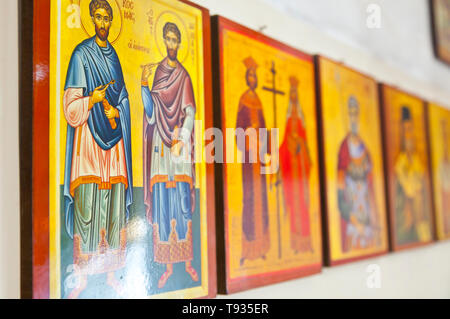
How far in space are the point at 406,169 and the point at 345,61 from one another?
92 cm

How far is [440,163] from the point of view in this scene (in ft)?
13.1

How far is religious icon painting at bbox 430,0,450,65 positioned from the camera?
4352 mm

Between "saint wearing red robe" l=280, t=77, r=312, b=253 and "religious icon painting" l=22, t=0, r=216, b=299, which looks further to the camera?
"saint wearing red robe" l=280, t=77, r=312, b=253

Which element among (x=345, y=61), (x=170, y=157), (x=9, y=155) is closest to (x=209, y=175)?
(x=170, y=157)

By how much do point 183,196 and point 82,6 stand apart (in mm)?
726

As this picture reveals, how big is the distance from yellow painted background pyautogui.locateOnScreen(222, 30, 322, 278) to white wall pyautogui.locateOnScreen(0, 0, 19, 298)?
2.77 ft

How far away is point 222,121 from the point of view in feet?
6.69

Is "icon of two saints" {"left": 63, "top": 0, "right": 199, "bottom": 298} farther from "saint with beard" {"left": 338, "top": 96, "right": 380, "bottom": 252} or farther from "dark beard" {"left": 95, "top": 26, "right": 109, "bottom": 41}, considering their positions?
"saint with beard" {"left": 338, "top": 96, "right": 380, "bottom": 252}

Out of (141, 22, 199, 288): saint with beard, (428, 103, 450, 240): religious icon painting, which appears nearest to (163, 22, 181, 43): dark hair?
(141, 22, 199, 288): saint with beard

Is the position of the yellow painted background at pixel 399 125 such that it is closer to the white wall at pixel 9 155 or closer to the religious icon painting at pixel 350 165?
the religious icon painting at pixel 350 165

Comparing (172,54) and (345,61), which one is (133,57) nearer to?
(172,54)

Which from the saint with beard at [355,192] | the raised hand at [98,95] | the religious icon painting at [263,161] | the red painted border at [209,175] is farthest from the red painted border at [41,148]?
the saint with beard at [355,192]

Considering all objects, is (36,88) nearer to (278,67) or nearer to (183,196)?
(183,196)
